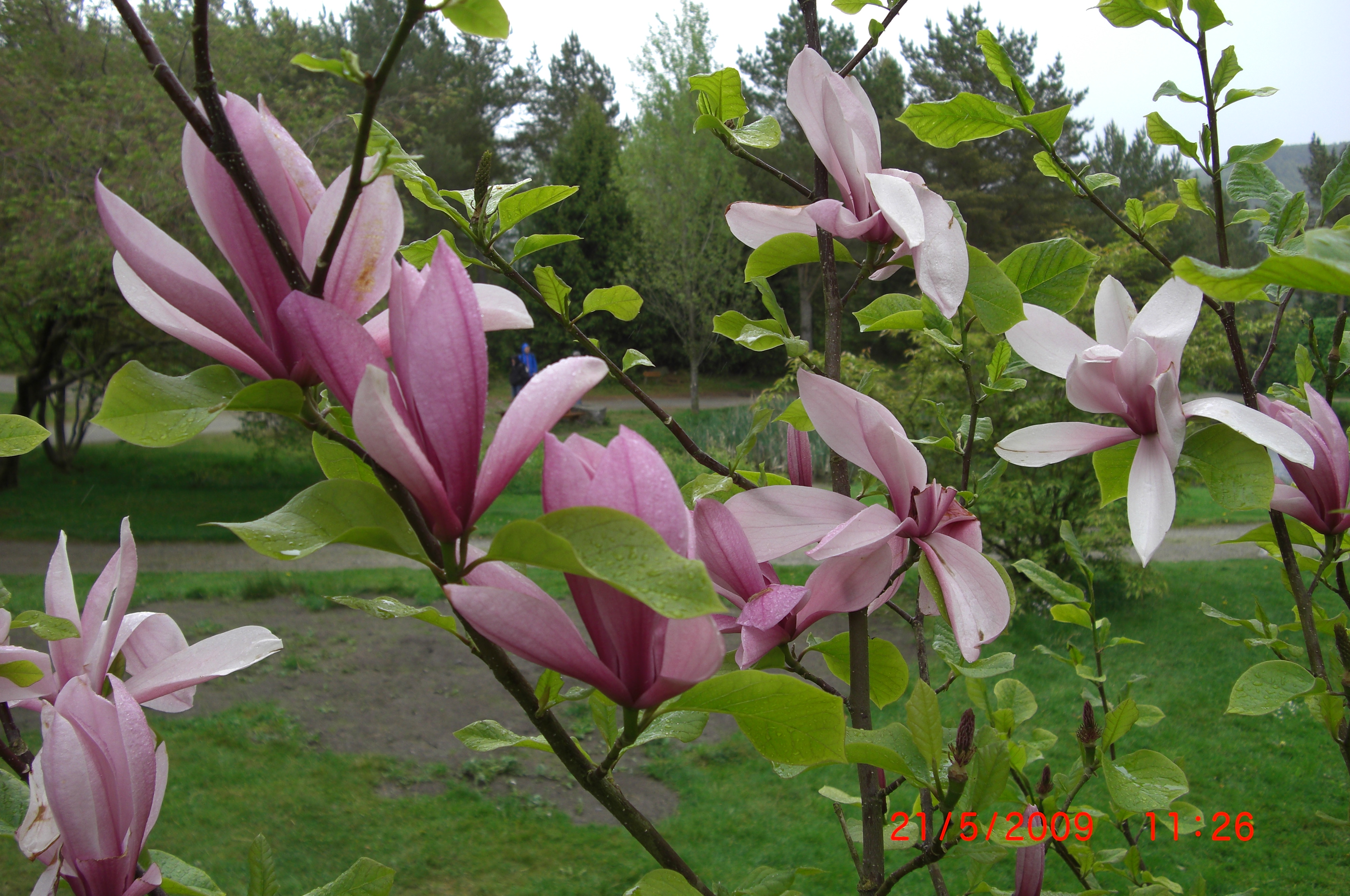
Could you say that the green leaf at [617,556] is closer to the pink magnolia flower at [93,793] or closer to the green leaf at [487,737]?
the pink magnolia flower at [93,793]

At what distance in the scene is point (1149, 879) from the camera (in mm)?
1253

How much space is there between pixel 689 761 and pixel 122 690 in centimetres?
392

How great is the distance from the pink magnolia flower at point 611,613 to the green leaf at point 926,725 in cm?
31

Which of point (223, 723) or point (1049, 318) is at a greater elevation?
point (1049, 318)

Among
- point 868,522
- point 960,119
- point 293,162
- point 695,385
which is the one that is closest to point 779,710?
point 868,522

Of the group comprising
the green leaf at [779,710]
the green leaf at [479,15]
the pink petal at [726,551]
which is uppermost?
the green leaf at [479,15]

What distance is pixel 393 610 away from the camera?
603mm

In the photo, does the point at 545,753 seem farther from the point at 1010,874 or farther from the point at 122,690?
the point at 122,690

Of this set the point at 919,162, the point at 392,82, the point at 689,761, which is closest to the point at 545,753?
the point at 689,761

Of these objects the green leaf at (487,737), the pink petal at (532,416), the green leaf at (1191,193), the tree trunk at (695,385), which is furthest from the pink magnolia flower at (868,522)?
the tree trunk at (695,385)

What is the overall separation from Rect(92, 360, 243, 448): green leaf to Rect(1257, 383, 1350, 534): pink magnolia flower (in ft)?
2.64

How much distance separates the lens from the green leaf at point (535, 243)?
962mm

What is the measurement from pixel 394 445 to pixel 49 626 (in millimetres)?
441

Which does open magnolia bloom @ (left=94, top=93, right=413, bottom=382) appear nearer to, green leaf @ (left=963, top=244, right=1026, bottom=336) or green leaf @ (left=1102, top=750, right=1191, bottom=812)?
green leaf @ (left=963, top=244, right=1026, bottom=336)
